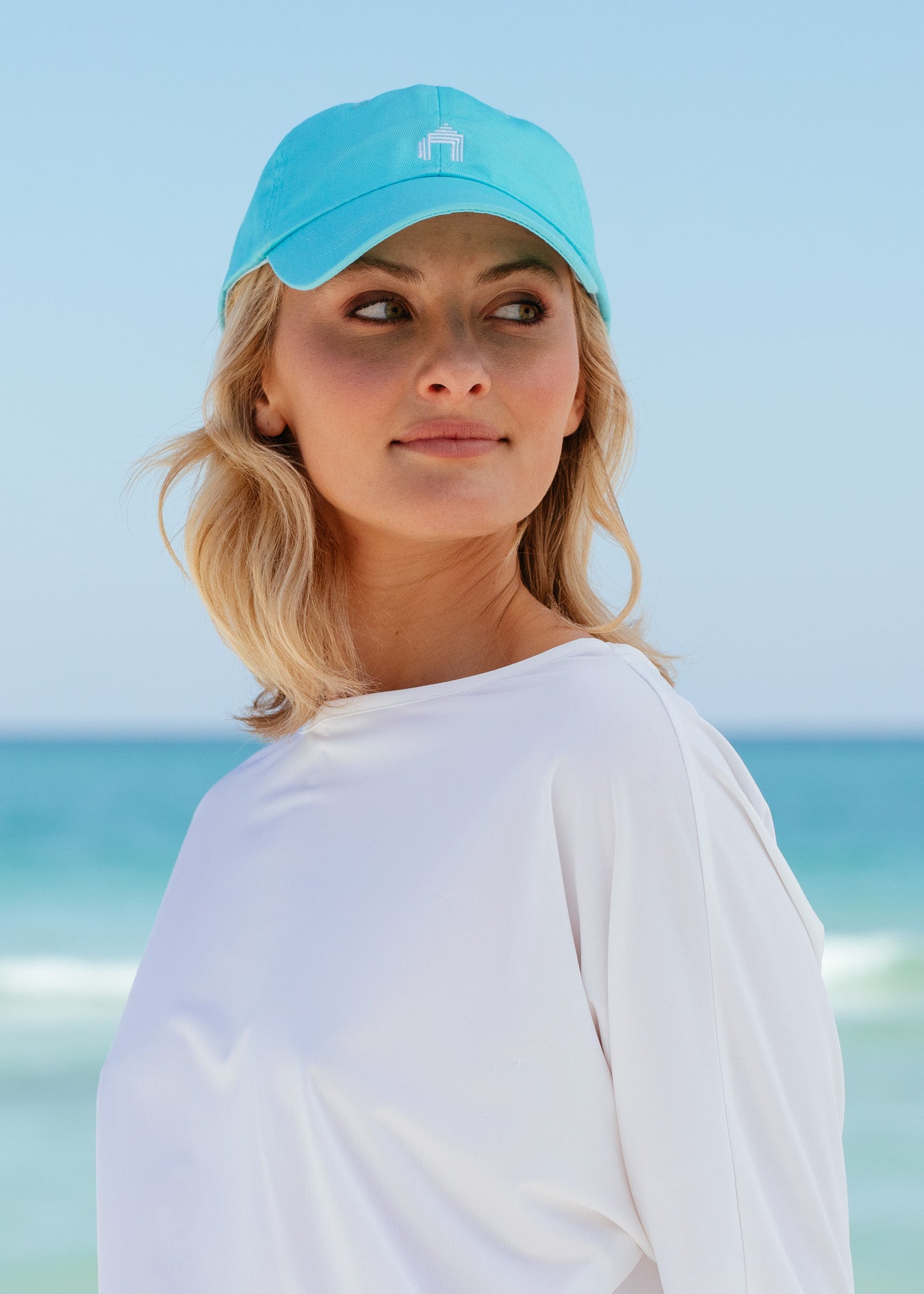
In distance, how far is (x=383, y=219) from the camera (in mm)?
1396

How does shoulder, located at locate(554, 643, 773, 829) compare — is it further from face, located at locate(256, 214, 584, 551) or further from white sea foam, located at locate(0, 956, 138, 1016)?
white sea foam, located at locate(0, 956, 138, 1016)

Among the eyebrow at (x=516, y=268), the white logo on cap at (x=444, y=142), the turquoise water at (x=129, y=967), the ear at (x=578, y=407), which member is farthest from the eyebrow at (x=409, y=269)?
the turquoise water at (x=129, y=967)

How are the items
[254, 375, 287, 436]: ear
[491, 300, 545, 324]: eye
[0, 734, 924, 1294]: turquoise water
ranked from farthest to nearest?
[0, 734, 924, 1294]: turquoise water, [254, 375, 287, 436]: ear, [491, 300, 545, 324]: eye

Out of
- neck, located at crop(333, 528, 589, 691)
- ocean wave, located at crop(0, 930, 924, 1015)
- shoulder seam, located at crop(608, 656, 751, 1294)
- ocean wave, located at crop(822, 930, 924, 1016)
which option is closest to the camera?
shoulder seam, located at crop(608, 656, 751, 1294)

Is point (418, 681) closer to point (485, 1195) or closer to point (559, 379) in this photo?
point (559, 379)

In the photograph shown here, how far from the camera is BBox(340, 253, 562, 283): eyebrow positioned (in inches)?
56.8

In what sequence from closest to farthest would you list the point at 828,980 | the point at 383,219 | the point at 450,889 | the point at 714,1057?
the point at 714,1057, the point at 450,889, the point at 383,219, the point at 828,980

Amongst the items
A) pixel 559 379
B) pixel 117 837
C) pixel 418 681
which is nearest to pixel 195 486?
pixel 418 681

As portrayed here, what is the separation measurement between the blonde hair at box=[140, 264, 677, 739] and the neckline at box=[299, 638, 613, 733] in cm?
3

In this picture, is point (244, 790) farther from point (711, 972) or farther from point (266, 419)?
point (711, 972)

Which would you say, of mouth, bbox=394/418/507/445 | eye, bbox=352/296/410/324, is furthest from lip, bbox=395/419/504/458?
eye, bbox=352/296/410/324

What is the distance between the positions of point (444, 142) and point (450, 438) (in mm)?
326

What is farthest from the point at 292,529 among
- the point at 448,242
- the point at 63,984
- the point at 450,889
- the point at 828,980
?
the point at 63,984

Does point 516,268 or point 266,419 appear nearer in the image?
point 516,268
